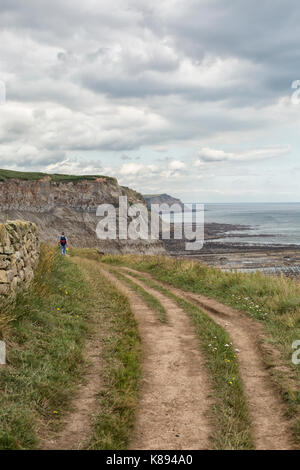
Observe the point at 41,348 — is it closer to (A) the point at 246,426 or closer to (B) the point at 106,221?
A: (A) the point at 246,426

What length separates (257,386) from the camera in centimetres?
623

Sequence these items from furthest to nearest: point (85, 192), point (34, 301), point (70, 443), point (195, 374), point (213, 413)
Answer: point (85, 192), point (34, 301), point (195, 374), point (213, 413), point (70, 443)

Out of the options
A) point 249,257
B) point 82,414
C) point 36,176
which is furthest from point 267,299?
point 36,176

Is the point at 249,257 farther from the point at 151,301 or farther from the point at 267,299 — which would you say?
the point at 151,301

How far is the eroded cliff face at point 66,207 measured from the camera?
59719mm

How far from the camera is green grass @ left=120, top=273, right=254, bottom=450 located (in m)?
4.61

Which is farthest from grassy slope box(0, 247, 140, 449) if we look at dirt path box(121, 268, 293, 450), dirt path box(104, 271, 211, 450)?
dirt path box(121, 268, 293, 450)

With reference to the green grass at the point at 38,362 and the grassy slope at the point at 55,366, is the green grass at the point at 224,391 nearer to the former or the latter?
the grassy slope at the point at 55,366

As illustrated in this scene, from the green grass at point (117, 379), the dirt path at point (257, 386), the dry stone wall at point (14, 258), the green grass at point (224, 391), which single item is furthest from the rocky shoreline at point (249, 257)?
the dry stone wall at point (14, 258)

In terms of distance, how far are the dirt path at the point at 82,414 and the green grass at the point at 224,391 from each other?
68.9 inches

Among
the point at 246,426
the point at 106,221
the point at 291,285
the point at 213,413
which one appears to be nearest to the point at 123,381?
the point at 213,413

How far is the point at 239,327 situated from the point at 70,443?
6.39 m

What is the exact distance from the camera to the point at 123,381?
19.9 feet

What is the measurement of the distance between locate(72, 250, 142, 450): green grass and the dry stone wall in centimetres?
234
